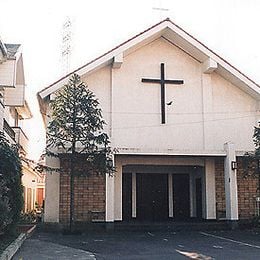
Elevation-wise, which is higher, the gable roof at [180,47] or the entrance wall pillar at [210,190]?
the gable roof at [180,47]

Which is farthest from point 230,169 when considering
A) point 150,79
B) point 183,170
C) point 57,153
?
point 57,153

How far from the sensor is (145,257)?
1074cm

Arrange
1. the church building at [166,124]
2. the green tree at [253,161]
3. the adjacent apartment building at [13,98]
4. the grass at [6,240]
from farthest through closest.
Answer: the church building at [166,124]
the green tree at [253,161]
the adjacent apartment building at [13,98]
the grass at [6,240]

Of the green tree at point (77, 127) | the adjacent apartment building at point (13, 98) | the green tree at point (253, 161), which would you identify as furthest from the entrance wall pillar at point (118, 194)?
the green tree at point (253, 161)

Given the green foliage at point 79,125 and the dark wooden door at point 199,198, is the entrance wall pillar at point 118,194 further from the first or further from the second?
the dark wooden door at point 199,198

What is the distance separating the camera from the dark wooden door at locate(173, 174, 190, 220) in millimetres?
21141

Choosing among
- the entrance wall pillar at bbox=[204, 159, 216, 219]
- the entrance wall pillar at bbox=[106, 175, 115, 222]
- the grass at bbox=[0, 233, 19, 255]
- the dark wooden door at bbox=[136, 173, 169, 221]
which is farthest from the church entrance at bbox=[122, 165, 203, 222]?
the grass at bbox=[0, 233, 19, 255]

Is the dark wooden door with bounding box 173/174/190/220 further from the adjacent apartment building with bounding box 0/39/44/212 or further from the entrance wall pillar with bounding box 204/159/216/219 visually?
the adjacent apartment building with bounding box 0/39/44/212

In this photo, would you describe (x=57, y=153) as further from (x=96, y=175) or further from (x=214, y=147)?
(x=214, y=147)

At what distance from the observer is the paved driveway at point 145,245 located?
35.9 ft

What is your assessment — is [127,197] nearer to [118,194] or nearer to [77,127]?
[118,194]

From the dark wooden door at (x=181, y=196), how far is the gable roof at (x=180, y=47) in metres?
4.97

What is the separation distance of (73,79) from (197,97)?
5957 mm

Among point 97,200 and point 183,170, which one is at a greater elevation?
point 183,170
